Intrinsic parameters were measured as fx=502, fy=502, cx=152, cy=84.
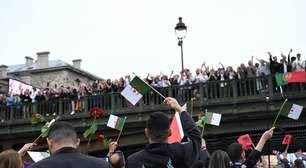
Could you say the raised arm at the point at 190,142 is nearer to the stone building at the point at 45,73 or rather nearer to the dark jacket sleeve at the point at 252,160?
the dark jacket sleeve at the point at 252,160

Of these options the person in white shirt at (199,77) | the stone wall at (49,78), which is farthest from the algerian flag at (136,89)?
the stone wall at (49,78)

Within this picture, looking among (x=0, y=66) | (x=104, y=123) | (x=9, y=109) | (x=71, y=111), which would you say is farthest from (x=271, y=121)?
(x=0, y=66)

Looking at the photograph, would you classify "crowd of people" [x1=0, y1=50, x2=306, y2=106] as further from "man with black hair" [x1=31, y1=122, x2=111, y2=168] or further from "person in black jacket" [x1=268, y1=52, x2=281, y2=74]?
"man with black hair" [x1=31, y1=122, x2=111, y2=168]

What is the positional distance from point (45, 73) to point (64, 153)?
62.1 meters

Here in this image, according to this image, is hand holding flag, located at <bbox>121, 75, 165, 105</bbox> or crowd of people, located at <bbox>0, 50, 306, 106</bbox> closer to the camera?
hand holding flag, located at <bbox>121, 75, 165, 105</bbox>

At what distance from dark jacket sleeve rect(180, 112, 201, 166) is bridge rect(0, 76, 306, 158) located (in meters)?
13.6

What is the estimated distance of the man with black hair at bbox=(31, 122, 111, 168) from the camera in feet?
14.1

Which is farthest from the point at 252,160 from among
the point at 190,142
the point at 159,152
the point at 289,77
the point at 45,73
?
the point at 45,73

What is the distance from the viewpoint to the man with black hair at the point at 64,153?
14.1ft

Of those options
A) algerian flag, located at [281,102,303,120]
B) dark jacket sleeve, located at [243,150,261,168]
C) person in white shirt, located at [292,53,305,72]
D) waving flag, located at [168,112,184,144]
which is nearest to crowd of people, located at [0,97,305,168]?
waving flag, located at [168,112,184,144]

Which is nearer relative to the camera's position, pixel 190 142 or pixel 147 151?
pixel 147 151

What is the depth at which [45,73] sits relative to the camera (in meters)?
65.1

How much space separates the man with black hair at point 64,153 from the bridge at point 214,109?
14581 mm

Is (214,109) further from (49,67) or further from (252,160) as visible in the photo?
(49,67)
